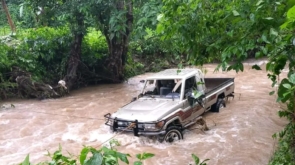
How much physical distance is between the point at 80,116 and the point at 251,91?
6432mm

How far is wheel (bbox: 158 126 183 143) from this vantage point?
7431mm

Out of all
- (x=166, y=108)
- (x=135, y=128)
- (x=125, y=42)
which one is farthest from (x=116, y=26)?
(x=135, y=128)

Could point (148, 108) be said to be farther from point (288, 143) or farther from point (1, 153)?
point (1, 153)

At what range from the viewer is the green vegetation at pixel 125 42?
143 inches

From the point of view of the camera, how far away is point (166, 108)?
298 inches

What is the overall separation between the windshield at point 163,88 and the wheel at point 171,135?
33.6 inches

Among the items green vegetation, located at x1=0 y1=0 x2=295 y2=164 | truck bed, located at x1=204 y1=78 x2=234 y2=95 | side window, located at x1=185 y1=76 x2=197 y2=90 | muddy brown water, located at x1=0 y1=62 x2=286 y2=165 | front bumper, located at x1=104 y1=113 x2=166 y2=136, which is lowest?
muddy brown water, located at x1=0 y1=62 x2=286 y2=165

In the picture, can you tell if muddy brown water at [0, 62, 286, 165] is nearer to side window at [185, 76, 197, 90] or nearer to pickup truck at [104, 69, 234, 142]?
pickup truck at [104, 69, 234, 142]

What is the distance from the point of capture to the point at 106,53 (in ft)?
52.2

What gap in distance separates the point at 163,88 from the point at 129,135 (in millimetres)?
1536

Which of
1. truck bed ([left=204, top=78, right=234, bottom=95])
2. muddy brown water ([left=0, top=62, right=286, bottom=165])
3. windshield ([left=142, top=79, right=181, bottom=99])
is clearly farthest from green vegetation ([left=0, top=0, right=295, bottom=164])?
truck bed ([left=204, top=78, right=234, bottom=95])

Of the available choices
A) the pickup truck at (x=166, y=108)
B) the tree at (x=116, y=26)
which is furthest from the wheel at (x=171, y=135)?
the tree at (x=116, y=26)

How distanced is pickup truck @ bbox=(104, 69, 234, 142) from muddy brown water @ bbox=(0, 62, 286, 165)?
35cm

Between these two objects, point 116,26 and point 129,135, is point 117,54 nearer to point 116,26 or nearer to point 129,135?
point 116,26
